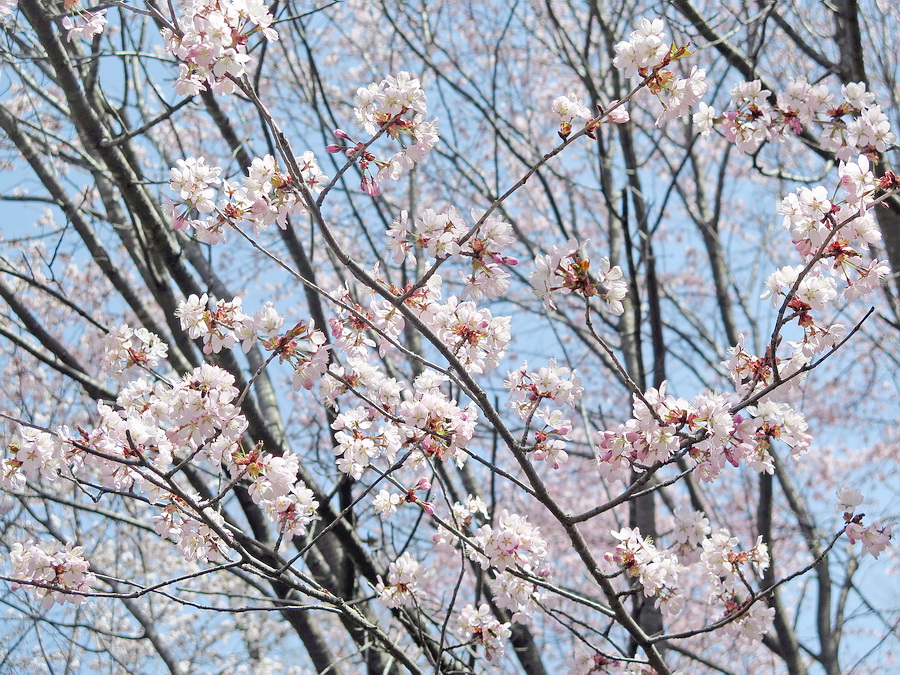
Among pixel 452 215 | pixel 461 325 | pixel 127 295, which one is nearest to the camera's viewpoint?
pixel 452 215

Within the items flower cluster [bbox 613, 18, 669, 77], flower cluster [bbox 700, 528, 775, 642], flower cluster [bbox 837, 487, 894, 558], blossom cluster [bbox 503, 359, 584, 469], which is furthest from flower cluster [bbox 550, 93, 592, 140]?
flower cluster [bbox 700, 528, 775, 642]

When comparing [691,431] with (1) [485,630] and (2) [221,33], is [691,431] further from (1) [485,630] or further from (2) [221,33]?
(2) [221,33]

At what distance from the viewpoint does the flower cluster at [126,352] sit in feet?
8.08

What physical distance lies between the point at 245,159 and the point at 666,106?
111 inches

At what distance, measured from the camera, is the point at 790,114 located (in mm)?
2820

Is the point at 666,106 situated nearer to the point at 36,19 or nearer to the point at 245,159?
the point at 36,19

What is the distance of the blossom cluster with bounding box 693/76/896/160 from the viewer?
2752 millimetres

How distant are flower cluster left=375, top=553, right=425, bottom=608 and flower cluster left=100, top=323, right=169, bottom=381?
1173mm

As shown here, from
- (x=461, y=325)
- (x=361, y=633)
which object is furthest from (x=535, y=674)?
(x=461, y=325)

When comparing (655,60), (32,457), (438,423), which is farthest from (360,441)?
(655,60)

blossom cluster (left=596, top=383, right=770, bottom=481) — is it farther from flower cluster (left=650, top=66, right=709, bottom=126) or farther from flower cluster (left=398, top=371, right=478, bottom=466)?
flower cluster (left=650, top=66, right=709, bottom=126)

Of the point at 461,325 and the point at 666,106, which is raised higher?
the point at 666,106

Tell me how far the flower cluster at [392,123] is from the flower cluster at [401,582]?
4.96 ft

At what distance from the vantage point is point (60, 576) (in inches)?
95.3
